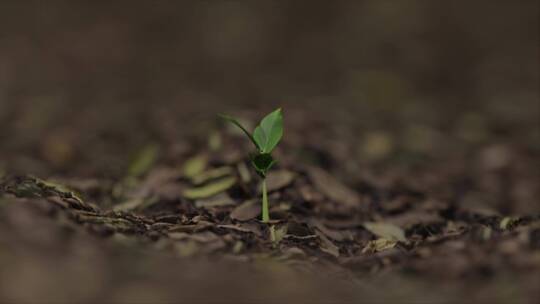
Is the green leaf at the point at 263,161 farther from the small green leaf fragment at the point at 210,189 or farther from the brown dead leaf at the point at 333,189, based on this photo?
the brown dead leaf at the point at 333,189

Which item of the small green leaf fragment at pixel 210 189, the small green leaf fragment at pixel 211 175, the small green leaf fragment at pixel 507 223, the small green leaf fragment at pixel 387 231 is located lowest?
the small green leaf fragment at pixel 507 223

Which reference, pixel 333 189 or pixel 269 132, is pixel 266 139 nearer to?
pixel 269 132

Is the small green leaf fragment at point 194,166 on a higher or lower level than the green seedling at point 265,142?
higher

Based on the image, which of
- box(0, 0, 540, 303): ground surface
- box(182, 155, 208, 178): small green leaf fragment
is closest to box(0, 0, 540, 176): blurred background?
box(0, 0, 540, 303): ground surface

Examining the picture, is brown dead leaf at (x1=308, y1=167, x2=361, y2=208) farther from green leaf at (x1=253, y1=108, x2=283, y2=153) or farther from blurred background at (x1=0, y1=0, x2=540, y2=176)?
green leaf at (x1=253, y1=108, x2=283, y2=153)

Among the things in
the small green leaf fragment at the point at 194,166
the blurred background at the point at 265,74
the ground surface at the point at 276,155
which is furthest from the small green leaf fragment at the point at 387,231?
the blurred background at the point at 265,74

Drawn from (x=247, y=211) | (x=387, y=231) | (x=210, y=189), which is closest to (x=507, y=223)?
(x=387, y=231)
